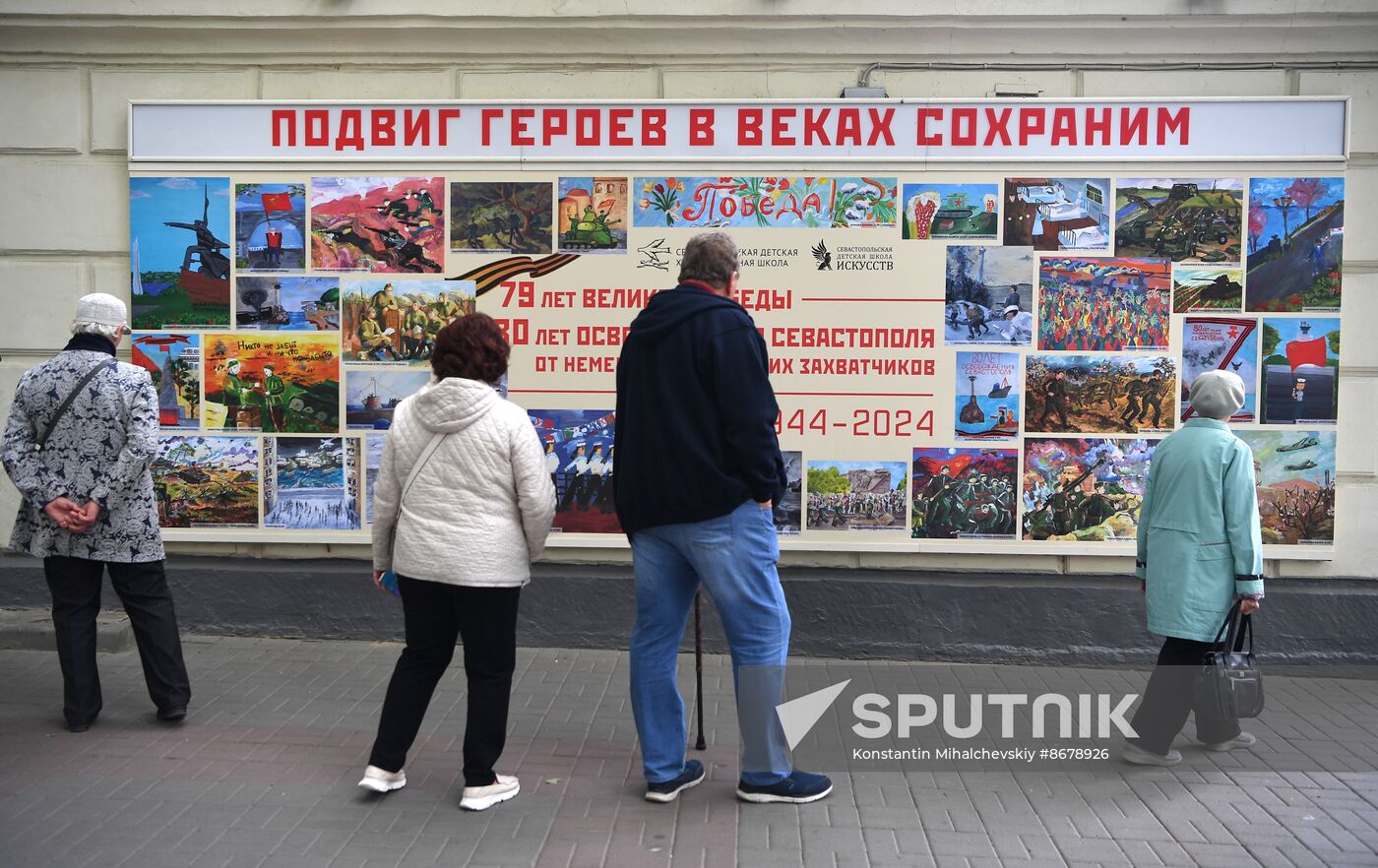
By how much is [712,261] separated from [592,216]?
2325 mm

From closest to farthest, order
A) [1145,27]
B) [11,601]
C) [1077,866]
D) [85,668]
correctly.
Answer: [1077,866] < [85,668] < [1145,27] < [11,601]

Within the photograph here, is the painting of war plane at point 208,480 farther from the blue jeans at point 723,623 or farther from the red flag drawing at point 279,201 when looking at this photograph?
the blue jeans at point 723,623

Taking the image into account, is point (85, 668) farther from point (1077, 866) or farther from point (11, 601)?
point (1077, 866)

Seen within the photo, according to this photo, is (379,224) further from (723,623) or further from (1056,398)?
(1056,398)

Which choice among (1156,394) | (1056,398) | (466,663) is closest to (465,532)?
(466,663)

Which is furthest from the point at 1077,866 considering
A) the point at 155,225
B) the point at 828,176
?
the point at 155,225

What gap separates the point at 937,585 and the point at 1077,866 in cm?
259

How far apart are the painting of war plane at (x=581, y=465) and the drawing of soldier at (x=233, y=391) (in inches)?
63.9

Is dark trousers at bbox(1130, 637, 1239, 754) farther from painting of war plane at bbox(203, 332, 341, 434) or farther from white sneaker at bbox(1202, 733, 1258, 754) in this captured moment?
painting of war plane at bbox(203, 332, 341, 434)

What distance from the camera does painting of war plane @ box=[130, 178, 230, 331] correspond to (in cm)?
645

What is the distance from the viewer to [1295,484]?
243 inches

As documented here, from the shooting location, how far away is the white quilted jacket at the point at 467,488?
3975 millimetres

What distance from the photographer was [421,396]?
13.3 feet

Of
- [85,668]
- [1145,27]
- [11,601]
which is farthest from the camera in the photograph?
[11,601]
